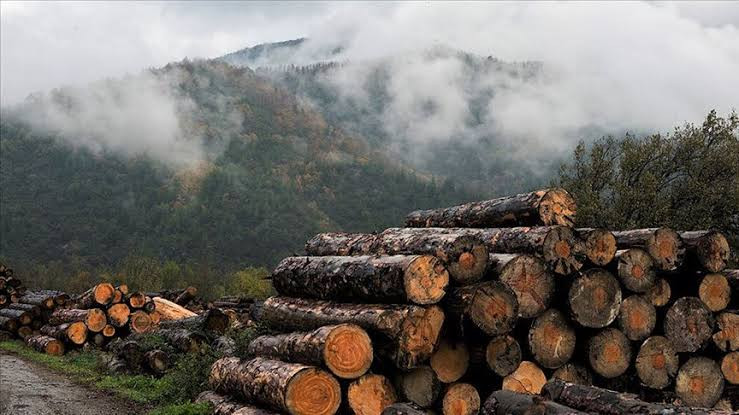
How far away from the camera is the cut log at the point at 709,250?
10758 millimetres

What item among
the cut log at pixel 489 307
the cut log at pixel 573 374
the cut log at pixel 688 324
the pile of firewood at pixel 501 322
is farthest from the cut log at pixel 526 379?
the cut log at pixel 688 324

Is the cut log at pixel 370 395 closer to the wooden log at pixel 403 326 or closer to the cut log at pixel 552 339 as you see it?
the wooden log at pixel 403 326

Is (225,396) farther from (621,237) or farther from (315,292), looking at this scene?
(621,237)

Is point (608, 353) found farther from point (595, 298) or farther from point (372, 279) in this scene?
point (372, 279)

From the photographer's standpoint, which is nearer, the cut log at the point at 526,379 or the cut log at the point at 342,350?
the cut log at the point at 342,350

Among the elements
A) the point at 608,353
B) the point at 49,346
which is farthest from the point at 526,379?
the point at 49,346

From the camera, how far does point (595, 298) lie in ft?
32.3

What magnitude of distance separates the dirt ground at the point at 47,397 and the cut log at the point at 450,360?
6.92m

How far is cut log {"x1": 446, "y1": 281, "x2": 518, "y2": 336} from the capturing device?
900cm

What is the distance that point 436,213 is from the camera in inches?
567

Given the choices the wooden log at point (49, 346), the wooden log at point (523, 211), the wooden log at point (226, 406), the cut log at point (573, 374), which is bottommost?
the wooden log at point (49, 346)

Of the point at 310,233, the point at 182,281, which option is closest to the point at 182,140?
the point at 310,233

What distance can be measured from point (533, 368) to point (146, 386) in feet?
32.0

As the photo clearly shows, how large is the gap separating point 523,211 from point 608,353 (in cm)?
269
